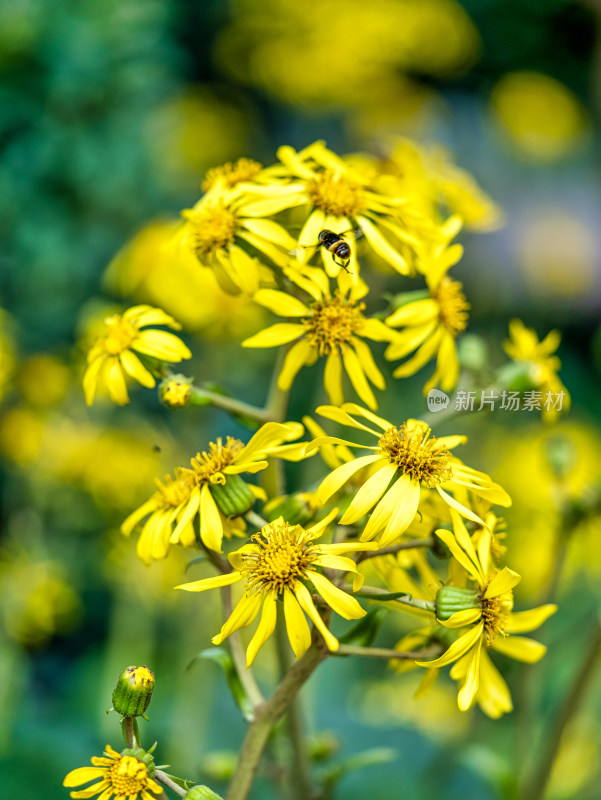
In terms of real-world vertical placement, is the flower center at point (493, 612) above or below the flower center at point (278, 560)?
below

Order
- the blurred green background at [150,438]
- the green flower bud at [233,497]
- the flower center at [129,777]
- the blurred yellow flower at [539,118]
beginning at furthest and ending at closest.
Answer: the blurred yellow flower at [539,118] < the blurred green background at [150,438] < the green flower bud at [233,497] < the flower center at [129,777]

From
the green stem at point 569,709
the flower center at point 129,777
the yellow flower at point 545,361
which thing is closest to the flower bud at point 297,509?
the flower center at point 129,777

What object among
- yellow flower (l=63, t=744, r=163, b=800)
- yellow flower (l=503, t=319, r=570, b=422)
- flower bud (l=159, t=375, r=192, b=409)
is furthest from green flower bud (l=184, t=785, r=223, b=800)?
yellow flower (l=503, t=319, r=570, b=422)

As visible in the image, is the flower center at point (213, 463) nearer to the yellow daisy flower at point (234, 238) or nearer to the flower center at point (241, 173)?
the yellow daisy flower at point (234, 238)

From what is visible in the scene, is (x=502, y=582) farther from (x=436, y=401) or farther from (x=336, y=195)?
(x=336, y=195)

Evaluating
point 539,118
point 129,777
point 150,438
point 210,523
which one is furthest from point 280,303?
point 539,118
